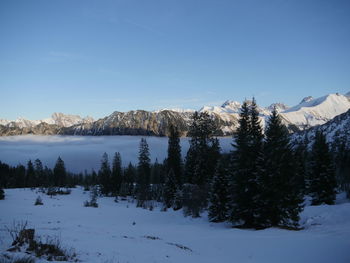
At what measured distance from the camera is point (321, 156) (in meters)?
34.4

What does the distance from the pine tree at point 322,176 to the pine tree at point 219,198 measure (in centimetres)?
1428

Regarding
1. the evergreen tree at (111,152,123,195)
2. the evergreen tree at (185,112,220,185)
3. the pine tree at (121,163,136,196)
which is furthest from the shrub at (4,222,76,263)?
the evergreen tree at (111,152,123,195)

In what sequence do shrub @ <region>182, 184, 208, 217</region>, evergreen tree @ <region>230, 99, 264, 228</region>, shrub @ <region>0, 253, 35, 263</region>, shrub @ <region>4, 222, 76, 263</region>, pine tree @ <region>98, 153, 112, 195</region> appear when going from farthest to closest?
pine tree @ <region>98, 153, 112, 195</region> → shrub @ <region>182, 184, 208, 217</region> → evergreen tree @ <region>230, 99, 264, 228</region> → shrub @ <region>4, 222, 76, 263</region> → shrub @ <region>0, 253, 35, 263</region>

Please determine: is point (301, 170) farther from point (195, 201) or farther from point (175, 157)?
point (175, 157)

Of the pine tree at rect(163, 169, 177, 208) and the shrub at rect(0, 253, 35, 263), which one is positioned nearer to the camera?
the shrub at rect(0, 253, 35, 263)

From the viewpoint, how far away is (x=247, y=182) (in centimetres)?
2406

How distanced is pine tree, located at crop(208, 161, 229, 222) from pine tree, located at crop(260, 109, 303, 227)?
6597mm

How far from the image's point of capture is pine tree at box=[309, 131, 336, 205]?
109ft

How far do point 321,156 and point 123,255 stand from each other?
33.3 m

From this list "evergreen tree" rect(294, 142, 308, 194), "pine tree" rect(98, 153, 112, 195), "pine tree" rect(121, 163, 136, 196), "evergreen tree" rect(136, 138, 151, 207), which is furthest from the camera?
"pine tree" rect(98, 153, 112, 195)

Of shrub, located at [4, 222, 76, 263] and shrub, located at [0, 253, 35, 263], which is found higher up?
shrub, located at [0, 253, 35, 263]

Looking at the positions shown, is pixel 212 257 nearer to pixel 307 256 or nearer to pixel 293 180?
pixel 307 256

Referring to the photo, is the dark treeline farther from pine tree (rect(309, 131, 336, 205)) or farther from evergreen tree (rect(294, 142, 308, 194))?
evergreen tree (rect(294, 142, 308, 194))

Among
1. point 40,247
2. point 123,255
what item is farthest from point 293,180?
point 40,247
